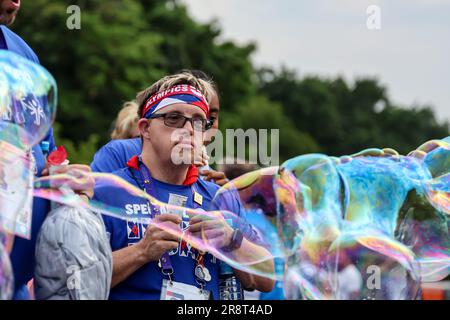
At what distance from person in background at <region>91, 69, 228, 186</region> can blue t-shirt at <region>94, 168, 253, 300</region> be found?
677 millimetres

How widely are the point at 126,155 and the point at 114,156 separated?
2.8 inches

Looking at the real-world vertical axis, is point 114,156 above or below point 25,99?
below

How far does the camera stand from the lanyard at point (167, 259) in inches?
174

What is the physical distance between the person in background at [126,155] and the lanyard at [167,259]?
2.04ft

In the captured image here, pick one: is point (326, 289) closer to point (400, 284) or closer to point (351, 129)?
point (400, 284)

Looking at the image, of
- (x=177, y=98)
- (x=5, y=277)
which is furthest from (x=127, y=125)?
(x=5, y=277)

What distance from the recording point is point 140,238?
14.8 ft

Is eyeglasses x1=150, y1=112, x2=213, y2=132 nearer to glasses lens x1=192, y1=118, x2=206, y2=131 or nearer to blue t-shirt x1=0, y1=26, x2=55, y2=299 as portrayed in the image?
glasses lens x1=192, y1=118, x2=206, y2=131

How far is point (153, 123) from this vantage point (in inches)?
185

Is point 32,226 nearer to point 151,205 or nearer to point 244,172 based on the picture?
point 151,205

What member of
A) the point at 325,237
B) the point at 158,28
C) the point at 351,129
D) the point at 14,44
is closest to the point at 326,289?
the point at 325,237

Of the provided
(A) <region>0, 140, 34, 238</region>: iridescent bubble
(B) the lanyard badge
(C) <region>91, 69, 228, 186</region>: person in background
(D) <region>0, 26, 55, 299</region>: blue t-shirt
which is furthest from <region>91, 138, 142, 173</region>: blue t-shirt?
(A) <region>0, 140, 34, 238</region>: iridescent bubble

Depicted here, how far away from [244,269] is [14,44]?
1.49m

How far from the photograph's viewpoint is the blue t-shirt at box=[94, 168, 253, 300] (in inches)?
174
